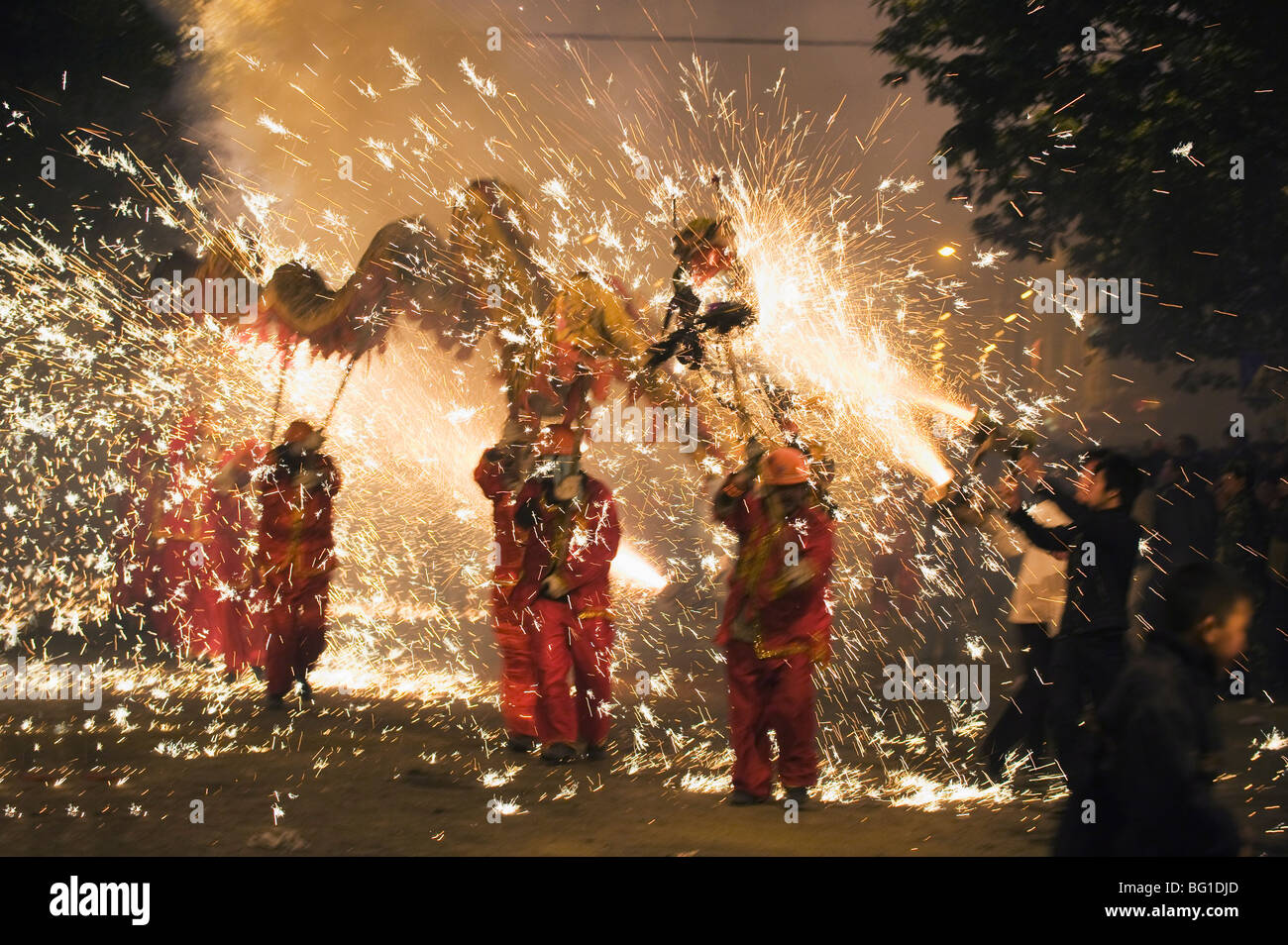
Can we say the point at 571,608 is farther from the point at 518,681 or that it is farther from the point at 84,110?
the point at 84,110

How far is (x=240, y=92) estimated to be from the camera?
41.9 feet

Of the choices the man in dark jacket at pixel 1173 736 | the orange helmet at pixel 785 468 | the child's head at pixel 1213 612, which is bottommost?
the man in dark jacket at pixel 1173 736

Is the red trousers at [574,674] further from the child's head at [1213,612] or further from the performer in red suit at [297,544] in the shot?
the child's head at [1213,612]

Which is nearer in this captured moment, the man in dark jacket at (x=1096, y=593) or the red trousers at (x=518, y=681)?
the man in dark jacket at (x=1096, y=593)

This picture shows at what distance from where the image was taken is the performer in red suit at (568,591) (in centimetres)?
670

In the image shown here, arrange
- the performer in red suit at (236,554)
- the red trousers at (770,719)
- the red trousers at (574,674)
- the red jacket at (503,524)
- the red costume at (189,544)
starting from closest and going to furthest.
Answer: the red trousers at (770,719) < the red trousers at (574,674) < the red jacket at (503,524) < the performer in red suit at (236,554) < the red costume at (189,544)

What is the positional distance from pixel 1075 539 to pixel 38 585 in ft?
37.6

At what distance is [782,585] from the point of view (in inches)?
220

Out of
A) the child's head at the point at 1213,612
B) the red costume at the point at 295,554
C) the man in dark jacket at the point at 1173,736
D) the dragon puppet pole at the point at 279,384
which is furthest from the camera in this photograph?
the red costume at the point at 295,554

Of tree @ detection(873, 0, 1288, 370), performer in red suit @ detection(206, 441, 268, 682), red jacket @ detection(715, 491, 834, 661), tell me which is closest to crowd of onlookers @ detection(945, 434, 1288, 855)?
red jacket @ detection(715, 491, 834, 661)

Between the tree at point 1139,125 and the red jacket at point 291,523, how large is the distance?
21.9ft

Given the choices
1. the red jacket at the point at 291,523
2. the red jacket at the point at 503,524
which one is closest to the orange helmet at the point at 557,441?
the red jacket at the point at 503,524

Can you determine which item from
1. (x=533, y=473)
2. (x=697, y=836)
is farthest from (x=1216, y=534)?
(x=697, y=836)

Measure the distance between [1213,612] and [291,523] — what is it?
257 inches
